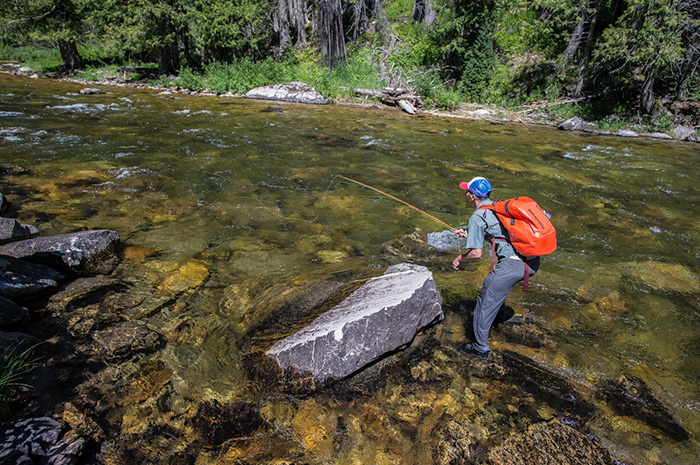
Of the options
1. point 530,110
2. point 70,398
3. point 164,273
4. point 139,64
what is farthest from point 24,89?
point 530,110

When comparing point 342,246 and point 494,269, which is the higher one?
point 494,269

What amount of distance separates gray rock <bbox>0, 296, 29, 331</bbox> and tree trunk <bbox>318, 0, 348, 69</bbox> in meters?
20.7

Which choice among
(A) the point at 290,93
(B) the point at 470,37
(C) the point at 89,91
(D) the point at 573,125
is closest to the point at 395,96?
(A) the point at 290,93

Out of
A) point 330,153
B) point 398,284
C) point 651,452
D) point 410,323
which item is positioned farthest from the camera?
point 330,153

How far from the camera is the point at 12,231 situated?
4723mm

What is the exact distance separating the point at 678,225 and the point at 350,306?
680 centimetres

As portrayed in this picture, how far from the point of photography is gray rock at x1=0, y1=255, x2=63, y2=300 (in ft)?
12.2

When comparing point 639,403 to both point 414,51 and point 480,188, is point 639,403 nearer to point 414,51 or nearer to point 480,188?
point 480,188

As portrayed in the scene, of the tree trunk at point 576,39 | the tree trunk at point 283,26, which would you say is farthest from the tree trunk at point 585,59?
the tree trunk at point 283,26

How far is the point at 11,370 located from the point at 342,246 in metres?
3.69

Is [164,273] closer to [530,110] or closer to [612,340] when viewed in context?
[612,340]

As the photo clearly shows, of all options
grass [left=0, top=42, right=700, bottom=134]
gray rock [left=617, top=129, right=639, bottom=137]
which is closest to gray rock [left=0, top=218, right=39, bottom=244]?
grass [left=0, top=42, right=700, bottom=134]

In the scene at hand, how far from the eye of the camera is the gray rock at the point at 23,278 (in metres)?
3.72

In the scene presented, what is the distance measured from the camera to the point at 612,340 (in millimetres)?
3939
